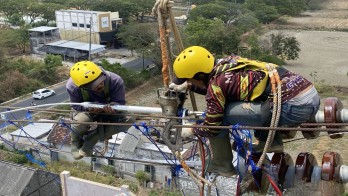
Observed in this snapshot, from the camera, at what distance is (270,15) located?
38562 mm

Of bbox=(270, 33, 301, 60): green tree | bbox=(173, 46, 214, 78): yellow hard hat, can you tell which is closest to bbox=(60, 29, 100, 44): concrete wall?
bbox=(270, 33, 301, 60): green tree

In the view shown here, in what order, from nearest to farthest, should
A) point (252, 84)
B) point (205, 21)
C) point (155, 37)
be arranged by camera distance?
point (252, 84) < point (155, 37) < point (205, 21)

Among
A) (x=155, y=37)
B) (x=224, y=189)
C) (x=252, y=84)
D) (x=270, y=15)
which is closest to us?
(x=252, y=84)

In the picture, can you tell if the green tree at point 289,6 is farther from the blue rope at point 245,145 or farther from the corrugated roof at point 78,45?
the blue rope at point 245,145

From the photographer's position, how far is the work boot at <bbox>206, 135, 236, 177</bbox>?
368 centimetres

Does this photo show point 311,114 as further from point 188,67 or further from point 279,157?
point 188,67

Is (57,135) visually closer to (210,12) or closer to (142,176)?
(142,176)

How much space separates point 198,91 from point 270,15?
1437 inches

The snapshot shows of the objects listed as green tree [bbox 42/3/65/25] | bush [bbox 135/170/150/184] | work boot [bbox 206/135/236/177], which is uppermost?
work boot [bbox 206/135/236/177]

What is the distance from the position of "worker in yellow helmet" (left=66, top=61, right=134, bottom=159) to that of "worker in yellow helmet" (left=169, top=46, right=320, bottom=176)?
1139 mm

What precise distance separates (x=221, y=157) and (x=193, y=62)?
0.90m

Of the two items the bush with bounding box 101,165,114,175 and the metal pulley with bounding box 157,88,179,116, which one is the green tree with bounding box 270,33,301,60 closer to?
the bush with bounding box 101,165,114,175

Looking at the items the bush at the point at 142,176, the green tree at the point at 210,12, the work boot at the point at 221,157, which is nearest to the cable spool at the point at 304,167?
the work boot at the point at 221,157

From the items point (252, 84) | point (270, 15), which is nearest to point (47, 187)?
point (252, 84)
